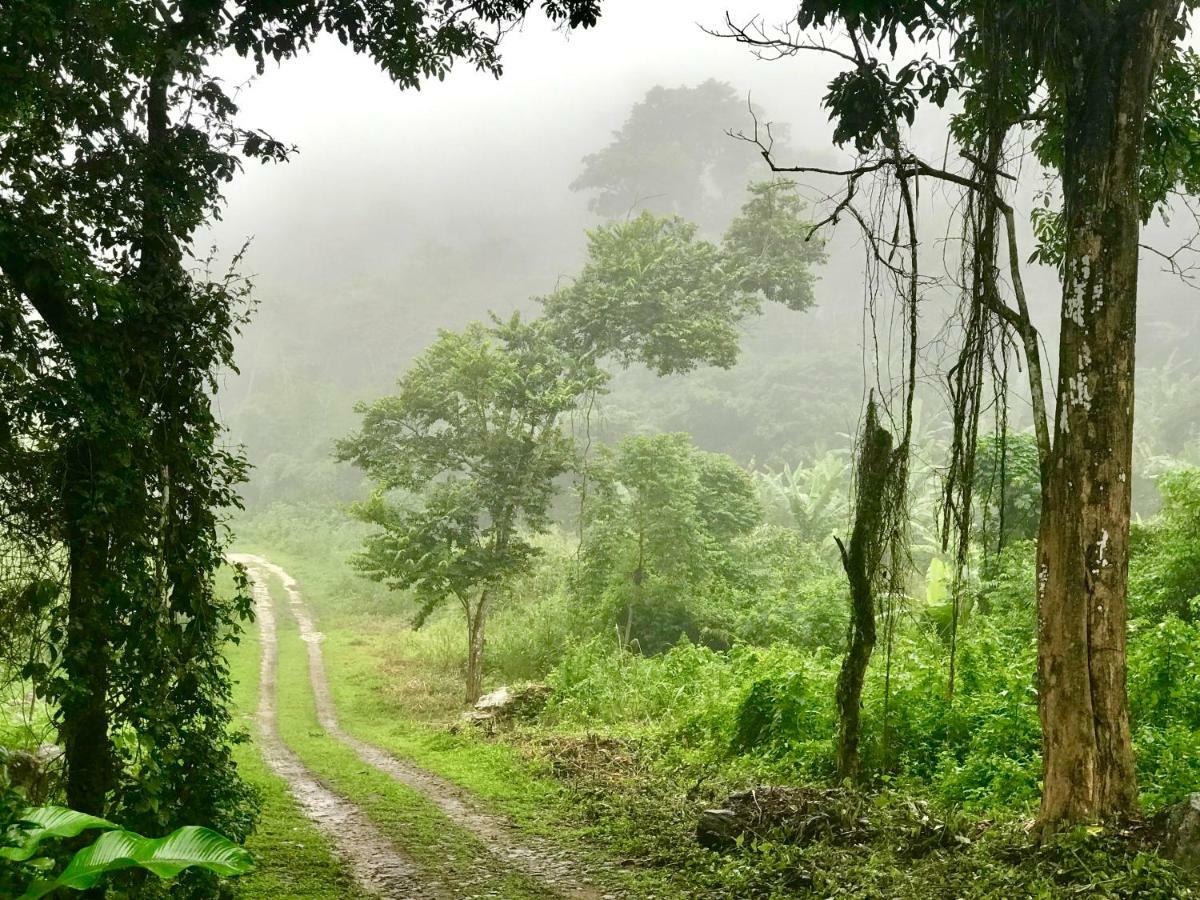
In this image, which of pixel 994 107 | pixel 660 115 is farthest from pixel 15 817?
pixel 660 115

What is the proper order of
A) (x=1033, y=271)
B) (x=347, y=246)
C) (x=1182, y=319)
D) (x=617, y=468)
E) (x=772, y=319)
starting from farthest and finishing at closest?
1. (x=347, y=246)
2. (x=1033, y=271)
3. (x=772, y=319)
4. (x=1182, y=319)
5. (x=617, y=468)

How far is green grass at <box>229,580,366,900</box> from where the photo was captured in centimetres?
630

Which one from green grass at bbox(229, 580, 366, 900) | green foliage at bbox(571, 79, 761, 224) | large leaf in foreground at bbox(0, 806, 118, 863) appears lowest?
green grass at bbox(229, 580, 366, 900)

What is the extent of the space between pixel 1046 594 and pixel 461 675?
1553 cm

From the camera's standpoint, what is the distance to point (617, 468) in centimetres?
1867

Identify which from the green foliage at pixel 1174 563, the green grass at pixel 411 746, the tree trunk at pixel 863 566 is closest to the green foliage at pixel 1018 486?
the green foliage at pixel 1174 563

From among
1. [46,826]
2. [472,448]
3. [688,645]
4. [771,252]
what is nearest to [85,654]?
[46,826]

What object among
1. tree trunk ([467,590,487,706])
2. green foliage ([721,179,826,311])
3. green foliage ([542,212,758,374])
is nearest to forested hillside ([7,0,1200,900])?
tree trunk ([467,590,487,706])

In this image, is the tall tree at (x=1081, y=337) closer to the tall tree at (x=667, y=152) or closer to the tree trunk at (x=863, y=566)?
the tree trunk at (x=863, y=566)

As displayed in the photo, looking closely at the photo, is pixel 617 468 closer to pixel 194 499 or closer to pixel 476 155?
pixel 194 499

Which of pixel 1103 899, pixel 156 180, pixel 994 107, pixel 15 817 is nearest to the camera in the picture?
pixel 15 817

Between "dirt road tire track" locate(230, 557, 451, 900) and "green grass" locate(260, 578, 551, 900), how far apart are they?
0.12 meters

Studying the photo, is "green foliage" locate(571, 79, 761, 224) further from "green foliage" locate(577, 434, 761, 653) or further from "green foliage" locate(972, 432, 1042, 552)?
"green foliage" locate(972, 432, 1042, 552)

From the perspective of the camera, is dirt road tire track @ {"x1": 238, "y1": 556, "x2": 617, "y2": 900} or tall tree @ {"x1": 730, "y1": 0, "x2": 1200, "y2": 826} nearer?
tall tree @ {"x1": 730, "y1": 0, "x2": 1200, "y2": 826}
